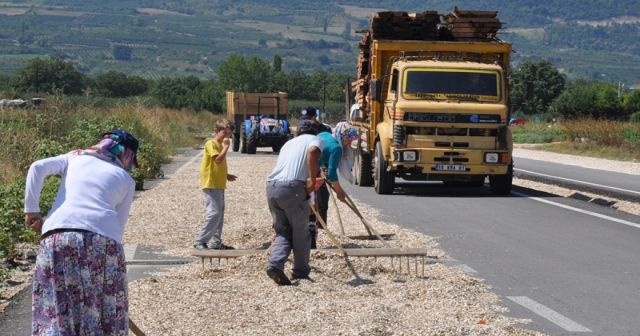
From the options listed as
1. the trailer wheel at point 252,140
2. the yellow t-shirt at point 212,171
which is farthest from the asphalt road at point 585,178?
the yellow t-shirt at point 212,171

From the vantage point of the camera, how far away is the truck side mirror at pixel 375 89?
24219 mm

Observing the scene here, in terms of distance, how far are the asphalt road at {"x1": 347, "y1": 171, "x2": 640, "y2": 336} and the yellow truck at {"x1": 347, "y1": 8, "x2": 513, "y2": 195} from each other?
0.60m

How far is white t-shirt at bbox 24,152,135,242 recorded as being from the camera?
773 cm

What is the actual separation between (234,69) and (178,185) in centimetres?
12934

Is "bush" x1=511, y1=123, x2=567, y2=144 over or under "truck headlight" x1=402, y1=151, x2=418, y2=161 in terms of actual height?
under

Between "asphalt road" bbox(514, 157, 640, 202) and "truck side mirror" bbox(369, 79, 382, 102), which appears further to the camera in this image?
"asphalt road" bbox(514, 157, 640, 202)

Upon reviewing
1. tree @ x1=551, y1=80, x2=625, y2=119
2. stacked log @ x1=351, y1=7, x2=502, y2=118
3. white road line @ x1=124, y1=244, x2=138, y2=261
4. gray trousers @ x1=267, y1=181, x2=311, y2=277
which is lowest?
tree @ x1=551, y1=80, x2=625, y2=119

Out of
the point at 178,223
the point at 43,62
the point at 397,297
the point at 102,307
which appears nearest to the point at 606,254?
the point at 397,297

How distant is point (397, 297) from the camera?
37.1 ft

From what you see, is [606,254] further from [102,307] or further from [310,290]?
[102,307]

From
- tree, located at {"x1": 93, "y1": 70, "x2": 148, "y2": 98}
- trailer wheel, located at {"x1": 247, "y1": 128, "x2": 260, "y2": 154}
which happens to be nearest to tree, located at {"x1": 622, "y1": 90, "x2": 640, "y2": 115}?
tree, located at {"x1": 93, "y1": 70, "x2": 148, "y2": 98}

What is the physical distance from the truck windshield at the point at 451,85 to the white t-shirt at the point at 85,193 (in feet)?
53.0

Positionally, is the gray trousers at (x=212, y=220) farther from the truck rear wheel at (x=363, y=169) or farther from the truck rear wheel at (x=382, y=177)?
the truck rear wheel at (x=363, y=169)

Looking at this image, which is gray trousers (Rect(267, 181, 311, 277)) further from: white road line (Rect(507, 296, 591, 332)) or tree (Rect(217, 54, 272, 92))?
tree (Rect(217, 54, 272, 92))
